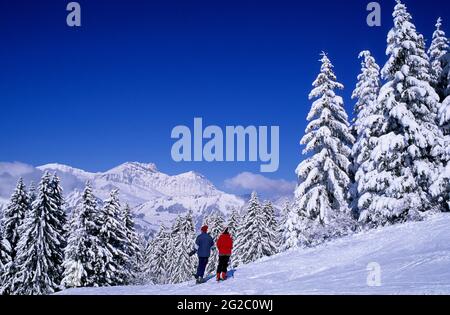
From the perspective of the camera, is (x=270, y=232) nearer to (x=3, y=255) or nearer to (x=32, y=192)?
(x=32, y=192)

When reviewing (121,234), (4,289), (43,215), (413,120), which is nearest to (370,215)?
(413,120)

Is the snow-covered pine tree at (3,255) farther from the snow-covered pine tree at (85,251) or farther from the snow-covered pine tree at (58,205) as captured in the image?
the snow-covered pine tree at (85,251)

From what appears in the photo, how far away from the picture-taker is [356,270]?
12.4 metres

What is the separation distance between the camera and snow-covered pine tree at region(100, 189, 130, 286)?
114ft

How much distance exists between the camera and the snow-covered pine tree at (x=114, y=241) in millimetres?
34625

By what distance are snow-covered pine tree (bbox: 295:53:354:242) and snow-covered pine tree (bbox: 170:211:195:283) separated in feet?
101

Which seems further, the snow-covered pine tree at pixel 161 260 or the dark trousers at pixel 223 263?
the snow-covered pine tree at pixel 161 260

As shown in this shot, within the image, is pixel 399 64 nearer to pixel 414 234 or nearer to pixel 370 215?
pixel 370 215

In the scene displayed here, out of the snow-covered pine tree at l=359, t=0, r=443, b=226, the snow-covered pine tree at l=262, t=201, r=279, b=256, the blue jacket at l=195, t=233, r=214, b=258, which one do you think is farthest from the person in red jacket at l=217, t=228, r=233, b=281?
the snow-covered pine tree at l=262, t=201, r=279, b=256

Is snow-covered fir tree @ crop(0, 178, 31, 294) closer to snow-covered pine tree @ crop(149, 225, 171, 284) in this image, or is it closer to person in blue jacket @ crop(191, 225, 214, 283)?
person in blue jacket @ crop(191, 225, 214, 283)

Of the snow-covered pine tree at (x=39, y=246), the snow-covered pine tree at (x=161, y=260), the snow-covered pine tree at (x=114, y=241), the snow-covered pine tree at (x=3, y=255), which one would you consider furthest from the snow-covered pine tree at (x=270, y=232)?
the snow-covered pine tree at (x=3, y=255)

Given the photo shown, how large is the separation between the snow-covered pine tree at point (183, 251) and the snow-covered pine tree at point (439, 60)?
3918 cm
